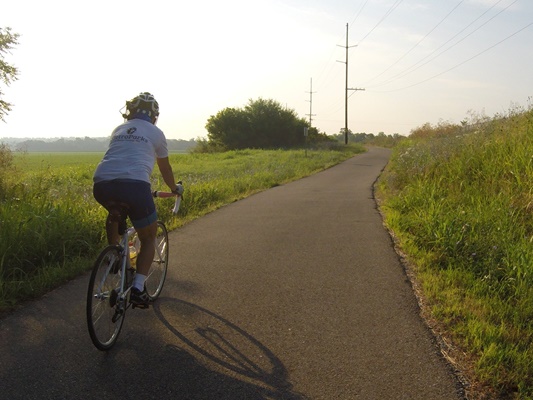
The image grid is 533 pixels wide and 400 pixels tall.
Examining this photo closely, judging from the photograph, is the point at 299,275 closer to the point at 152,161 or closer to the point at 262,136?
the point at 152,161

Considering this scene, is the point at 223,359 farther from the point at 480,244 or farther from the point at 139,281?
the point at 480,244

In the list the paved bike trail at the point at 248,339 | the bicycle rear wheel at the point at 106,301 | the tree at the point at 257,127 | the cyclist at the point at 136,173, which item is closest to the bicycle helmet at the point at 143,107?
the cyclist at the point at 136,173

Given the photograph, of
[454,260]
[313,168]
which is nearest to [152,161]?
[454,260]

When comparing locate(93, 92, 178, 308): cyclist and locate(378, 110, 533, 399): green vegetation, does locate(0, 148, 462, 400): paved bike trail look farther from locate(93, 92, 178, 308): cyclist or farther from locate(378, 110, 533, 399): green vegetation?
locate(93, 92, 178, 308): cyclist

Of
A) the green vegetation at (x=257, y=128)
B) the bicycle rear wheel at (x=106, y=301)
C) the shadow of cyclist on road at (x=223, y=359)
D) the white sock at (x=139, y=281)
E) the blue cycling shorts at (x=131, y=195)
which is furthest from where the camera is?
the green vegetation at (x=257, y=128)

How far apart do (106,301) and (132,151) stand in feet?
3.88

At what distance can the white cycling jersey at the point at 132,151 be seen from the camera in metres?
3.88

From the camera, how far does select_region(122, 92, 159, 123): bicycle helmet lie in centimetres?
425

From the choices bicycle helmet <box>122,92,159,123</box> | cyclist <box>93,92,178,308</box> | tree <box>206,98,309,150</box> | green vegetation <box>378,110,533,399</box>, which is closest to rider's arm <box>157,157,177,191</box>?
cyclist <box>93,92,178,308</box>

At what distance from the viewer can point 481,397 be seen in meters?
3.20

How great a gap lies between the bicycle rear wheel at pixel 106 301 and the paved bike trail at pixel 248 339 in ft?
0.48

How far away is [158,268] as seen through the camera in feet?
16.9

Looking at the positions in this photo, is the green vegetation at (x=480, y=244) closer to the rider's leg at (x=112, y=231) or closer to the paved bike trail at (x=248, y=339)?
the paved bike trail at (x=248, y=339)

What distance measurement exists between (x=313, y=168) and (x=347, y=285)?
21.4 metres
